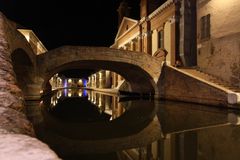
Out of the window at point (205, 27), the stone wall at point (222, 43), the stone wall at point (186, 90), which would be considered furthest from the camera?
the window at point (205, 27)

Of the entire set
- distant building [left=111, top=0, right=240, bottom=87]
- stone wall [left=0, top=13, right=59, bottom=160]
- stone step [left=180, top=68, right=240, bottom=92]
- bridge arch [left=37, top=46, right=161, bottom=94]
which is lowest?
stone wall [left=0, top=13, right=59, bottom=160]

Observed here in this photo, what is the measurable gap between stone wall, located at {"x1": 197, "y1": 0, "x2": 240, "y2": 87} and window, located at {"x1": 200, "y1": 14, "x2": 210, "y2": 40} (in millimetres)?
235

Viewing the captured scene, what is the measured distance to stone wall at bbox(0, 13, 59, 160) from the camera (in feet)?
5.03

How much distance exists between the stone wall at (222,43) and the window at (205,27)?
235 millimetres

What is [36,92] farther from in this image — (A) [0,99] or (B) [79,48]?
(A) [0,99]

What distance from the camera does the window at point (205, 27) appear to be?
15578mm

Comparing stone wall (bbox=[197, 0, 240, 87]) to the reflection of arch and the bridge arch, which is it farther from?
the reflection of arch

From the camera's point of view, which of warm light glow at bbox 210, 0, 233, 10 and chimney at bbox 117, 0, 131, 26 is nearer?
warm light glow at bbox 210, 0, 233, 10

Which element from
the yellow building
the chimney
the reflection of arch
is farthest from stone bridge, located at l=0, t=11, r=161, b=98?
the chimney

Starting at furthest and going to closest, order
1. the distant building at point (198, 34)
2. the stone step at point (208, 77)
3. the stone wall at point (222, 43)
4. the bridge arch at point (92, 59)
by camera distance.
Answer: the bridge arch at point (92, 59) → the distant building at point (198, 34) → the stone wall at point (222, 43) → the stone step at point (208, 77)

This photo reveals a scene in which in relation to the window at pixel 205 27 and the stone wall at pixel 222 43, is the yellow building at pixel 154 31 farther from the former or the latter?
the stone wall at pixel 222 43

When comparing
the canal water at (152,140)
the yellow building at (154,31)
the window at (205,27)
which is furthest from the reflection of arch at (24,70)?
the window at (205,27)

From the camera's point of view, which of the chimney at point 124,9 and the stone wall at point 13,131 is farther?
the chimney at point 124,9

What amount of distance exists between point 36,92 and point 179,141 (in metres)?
10.9
